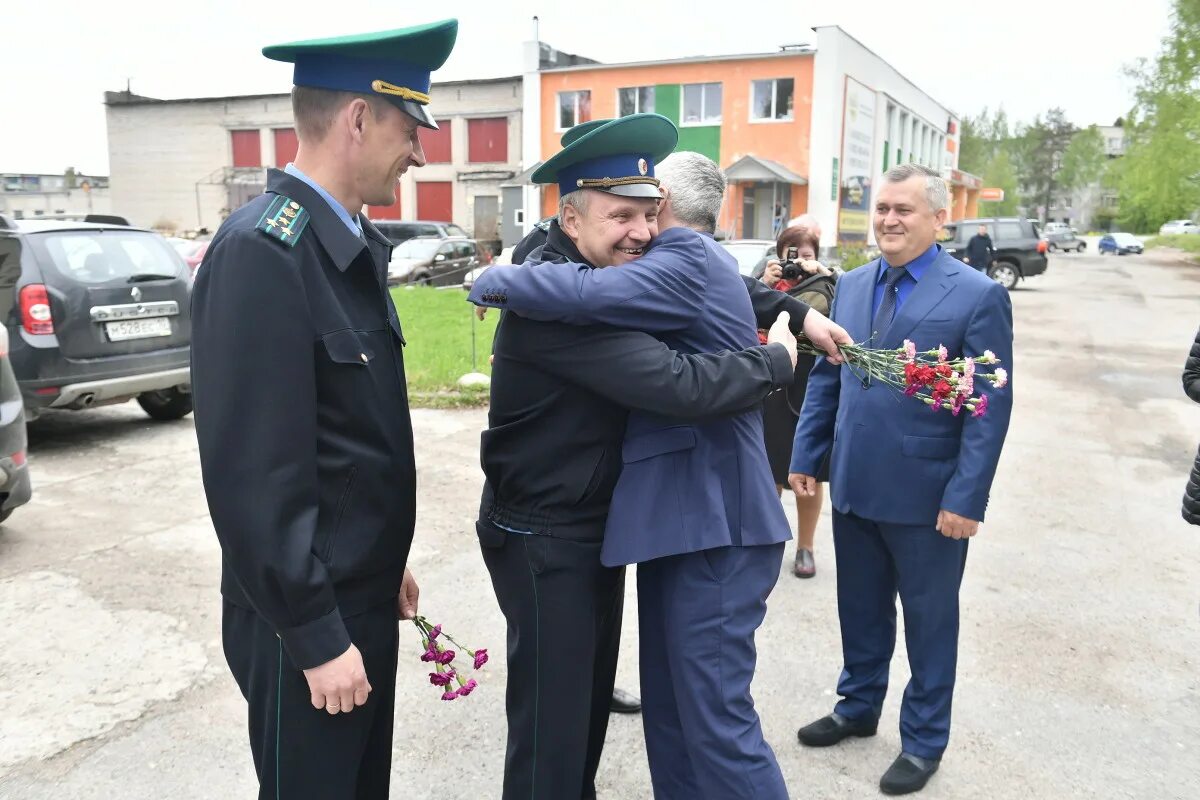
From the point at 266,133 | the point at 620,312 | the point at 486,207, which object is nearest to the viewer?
the point at 620,312

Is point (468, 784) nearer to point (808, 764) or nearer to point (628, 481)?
point (808, 764)

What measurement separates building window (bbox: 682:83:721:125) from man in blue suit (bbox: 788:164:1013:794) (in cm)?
3094

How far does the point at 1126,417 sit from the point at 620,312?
9207 mm

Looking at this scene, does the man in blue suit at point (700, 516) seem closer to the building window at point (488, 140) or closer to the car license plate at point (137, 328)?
the car license plate at point (137, 328)

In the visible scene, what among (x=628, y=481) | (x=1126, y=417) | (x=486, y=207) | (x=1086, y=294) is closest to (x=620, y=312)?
(x=628, y=481)

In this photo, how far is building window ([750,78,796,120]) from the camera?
31.4 metres

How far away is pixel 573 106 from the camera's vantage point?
34.4m

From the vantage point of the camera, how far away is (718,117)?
3247 cm

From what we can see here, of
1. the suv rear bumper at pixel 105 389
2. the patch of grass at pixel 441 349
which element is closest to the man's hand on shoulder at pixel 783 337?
the patch of grass at pixel 441 349

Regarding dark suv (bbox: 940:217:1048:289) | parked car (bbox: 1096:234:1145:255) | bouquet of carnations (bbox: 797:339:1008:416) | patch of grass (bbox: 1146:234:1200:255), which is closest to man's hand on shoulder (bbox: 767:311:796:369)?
bouquet of carnations (bbox: 797:339:1008:416)

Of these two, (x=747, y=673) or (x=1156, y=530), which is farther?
(x=1156, y=530)

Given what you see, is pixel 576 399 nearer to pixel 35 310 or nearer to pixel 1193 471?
pixel 1193 471

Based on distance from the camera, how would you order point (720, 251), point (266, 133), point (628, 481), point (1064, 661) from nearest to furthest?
point (628, 481), point (720, 251), point (1064, 661), point (266, 133)

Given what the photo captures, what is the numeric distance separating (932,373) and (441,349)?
953cm
